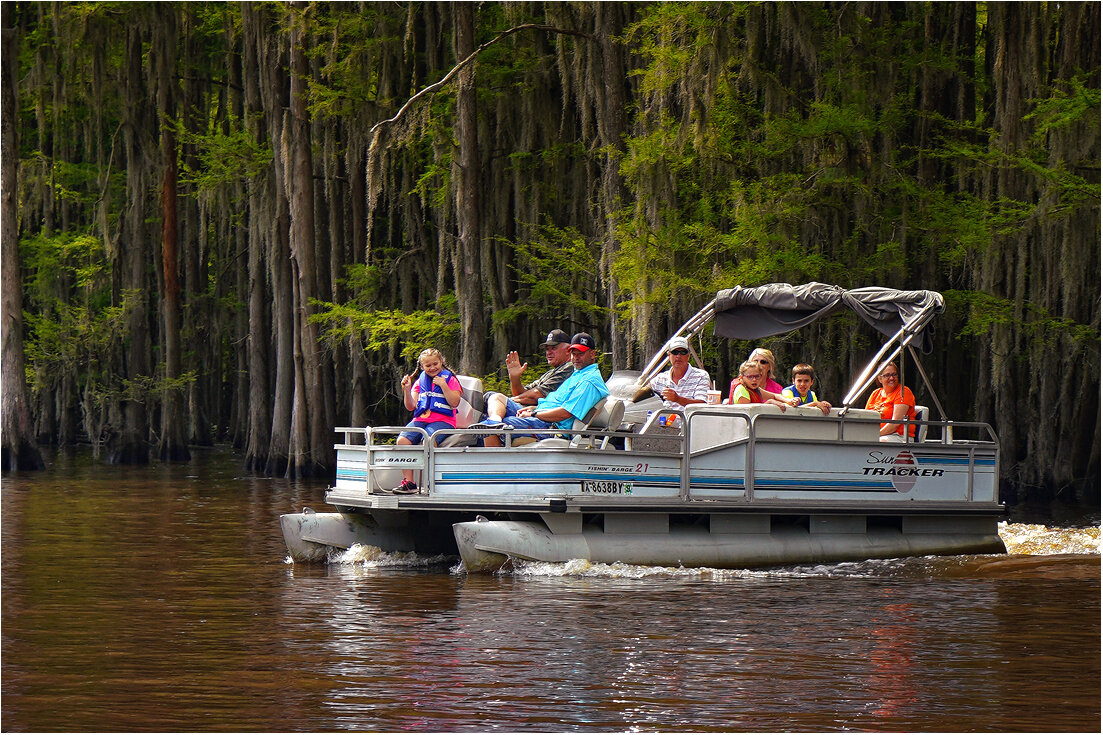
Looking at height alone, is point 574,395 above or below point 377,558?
above

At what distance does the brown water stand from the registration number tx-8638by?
0.60 meters

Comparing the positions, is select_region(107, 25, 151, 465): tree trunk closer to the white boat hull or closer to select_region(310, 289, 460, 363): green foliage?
select_region(310, 289, 460, 363): green foliage

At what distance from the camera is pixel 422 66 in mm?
29469

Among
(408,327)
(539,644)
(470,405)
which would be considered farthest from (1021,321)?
(539,644)

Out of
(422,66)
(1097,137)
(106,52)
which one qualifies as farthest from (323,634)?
(106,52)

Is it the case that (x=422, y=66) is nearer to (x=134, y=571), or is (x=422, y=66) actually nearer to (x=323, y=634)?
(x=134, y=571)

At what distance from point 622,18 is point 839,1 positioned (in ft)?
10.3

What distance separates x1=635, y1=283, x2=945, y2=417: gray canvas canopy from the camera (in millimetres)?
14547

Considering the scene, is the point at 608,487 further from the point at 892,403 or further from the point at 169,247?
the point at 169,247

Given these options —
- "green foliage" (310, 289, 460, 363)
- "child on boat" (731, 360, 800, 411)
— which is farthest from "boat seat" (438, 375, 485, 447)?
"green foliage" (310, 289, 460, 363)

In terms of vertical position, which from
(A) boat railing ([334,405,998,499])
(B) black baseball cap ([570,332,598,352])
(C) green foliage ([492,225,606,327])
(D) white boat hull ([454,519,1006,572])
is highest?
(C) green foliage ([492,225,606,327])

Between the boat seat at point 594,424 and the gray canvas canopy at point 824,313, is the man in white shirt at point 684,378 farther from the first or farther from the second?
the boat seat at point 594,424

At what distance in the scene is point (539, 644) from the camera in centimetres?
973

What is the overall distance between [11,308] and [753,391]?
2064 cm
